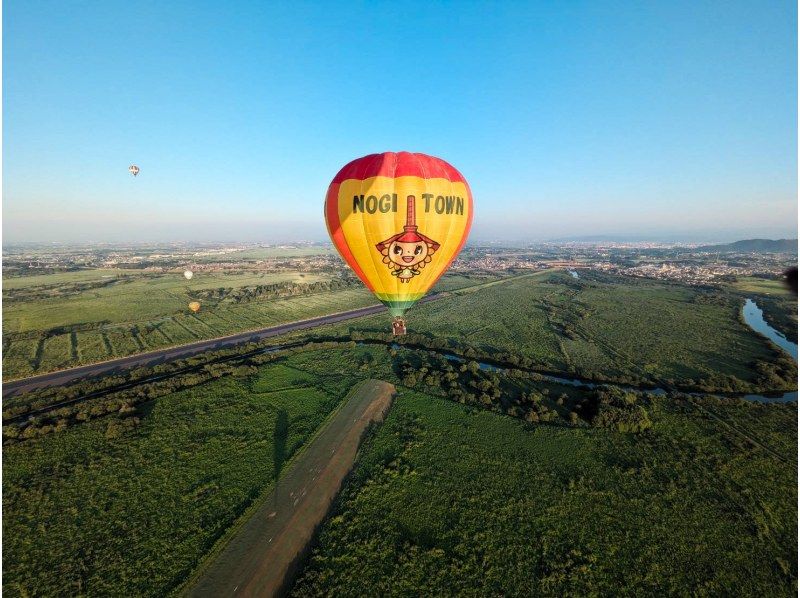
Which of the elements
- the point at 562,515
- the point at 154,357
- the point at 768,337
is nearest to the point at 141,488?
the point at 562,515

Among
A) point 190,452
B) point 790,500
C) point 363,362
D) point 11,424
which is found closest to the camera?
point 790,500

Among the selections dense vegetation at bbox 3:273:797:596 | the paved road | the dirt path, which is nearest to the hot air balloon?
the dirt path

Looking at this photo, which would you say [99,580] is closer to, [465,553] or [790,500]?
[465,553]

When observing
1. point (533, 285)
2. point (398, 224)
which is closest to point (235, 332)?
point (398, 224)

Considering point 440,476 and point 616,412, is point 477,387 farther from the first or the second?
point 440,476

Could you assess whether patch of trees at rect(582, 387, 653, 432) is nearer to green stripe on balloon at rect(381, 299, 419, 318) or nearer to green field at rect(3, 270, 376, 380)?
green stripe on balloon at rect(381, 299, 419, 318)

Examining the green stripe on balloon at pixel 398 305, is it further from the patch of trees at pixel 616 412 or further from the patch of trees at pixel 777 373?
the patch of trees at pixel 777 373

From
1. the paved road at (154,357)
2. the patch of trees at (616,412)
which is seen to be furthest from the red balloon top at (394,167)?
the paved road at (154,357)
